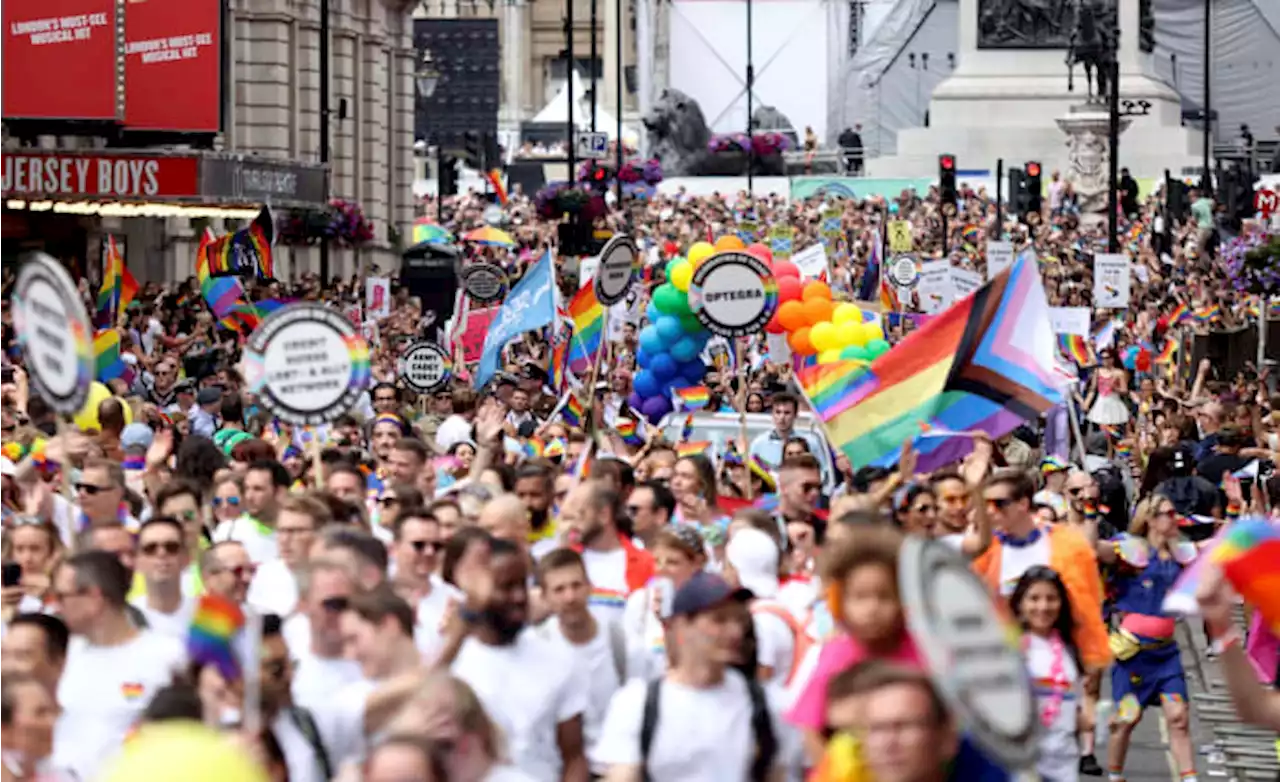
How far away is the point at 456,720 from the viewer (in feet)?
24.0

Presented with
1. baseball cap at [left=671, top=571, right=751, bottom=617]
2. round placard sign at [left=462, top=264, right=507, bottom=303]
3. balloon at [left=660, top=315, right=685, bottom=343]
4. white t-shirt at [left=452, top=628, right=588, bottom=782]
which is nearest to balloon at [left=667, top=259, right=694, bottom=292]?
balloon at [left=660, top=315, right=685, bottom=343]

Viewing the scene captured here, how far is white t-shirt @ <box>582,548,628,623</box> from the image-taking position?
37.1 ft

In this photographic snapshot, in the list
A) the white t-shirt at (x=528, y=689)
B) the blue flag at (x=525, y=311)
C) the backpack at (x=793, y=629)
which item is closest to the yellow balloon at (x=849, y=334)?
the blue flag at (x=525, y=311)

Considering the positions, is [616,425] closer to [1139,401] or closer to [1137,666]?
[1137,666]

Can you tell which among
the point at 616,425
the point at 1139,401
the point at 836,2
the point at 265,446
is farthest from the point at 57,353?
the point at 836,2

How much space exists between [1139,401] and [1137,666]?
42.7ft

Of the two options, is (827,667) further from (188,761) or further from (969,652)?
(188,761)

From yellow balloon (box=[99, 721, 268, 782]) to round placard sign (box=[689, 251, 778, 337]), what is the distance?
12639 millimetres

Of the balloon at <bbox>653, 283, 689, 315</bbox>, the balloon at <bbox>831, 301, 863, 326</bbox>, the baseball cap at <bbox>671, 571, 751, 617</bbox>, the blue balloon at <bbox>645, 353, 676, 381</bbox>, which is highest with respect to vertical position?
the balloon at <bbox>653, 283, 689, 315</bbox>

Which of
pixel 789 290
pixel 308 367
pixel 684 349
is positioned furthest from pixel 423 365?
pixel 308 367

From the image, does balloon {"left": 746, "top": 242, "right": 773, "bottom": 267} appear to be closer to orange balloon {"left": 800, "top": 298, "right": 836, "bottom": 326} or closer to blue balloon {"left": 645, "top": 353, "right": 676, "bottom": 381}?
orange balloon {"left": 800, "top": 298, "right": 836, "bottom": 326}

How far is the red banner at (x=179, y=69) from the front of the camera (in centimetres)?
3800

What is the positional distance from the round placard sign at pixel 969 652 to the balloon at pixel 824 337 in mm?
12354

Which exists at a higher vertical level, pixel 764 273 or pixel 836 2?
pixel 836 2
